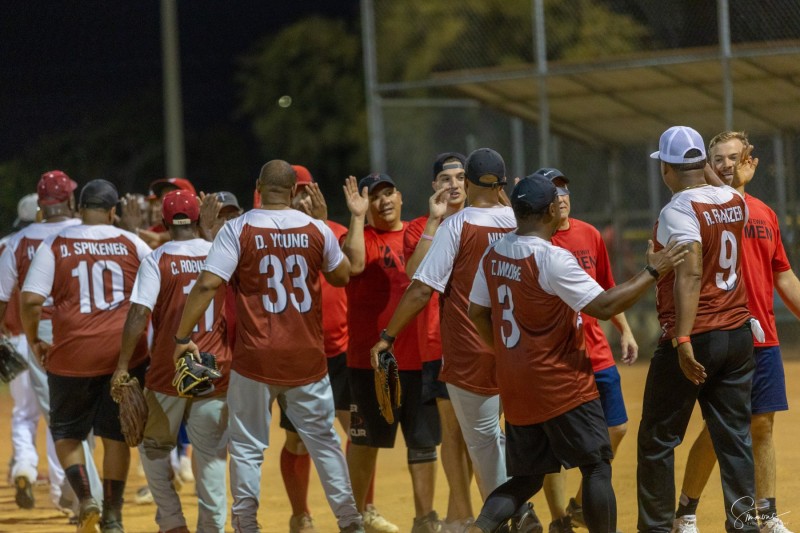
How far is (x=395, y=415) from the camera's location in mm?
7652

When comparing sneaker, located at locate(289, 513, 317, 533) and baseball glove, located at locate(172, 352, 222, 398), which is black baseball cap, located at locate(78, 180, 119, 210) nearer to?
baseball glove, located at locate(172, 352, 222, 398)

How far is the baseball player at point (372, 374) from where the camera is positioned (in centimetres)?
747

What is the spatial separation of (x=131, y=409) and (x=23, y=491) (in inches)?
119

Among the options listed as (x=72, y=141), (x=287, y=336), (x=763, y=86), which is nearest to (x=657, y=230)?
(x=287, y=336)

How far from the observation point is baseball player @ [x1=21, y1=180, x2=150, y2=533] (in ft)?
25.4

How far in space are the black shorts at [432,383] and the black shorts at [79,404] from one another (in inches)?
74.2

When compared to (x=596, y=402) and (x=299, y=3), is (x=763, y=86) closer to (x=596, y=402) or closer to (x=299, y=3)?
(x=596, y=402)

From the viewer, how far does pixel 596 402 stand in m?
5.77

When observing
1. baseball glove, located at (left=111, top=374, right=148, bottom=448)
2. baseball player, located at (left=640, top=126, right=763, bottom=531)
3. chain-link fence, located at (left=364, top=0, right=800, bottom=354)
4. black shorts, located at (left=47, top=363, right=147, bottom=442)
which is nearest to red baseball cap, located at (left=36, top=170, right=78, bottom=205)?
black shorts, located at (left=47, top=363, right=147, bottom=442)

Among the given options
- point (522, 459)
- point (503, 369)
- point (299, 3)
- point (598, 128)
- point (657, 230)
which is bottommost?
point (522, 459)

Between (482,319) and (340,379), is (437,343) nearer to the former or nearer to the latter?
(340,379)

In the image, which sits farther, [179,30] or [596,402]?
[179,30]

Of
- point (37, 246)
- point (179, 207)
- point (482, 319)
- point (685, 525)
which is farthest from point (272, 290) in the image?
point (37, 246)

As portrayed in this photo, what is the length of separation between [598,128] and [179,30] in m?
38.8
